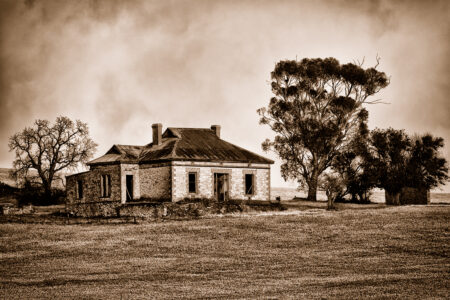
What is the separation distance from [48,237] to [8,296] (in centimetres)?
1295

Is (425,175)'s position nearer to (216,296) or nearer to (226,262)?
(226,262)

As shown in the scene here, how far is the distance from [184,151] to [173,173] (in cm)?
199

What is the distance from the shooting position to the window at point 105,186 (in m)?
39.7

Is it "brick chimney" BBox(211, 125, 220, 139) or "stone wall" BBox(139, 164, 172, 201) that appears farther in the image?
"brick chimney" BBox(211, 125, 220, 139)

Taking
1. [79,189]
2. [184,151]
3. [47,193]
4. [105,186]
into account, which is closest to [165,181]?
[184,151]

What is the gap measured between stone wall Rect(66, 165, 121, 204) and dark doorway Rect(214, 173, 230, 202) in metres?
6.06

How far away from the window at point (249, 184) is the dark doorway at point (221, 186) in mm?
1665

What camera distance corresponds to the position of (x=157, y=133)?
41844 mm

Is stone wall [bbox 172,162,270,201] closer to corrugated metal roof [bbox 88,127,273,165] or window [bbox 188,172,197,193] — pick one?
window [bbox 188,172,197,193]

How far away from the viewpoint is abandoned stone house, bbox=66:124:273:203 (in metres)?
38.8

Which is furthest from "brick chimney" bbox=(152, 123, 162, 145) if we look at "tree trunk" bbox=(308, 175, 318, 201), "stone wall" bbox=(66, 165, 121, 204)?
"tree trunk" bbox=(308, 175, 318, 201)

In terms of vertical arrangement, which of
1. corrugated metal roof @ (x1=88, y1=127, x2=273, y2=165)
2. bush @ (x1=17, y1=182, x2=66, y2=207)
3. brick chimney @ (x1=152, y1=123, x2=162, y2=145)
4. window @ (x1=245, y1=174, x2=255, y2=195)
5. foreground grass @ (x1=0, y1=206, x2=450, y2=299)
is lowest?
foreground grass @ (x1=0, y1=206, x2=450, y2=299)

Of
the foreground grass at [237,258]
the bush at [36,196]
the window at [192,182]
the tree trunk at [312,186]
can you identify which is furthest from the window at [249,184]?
the bush at [36,196]

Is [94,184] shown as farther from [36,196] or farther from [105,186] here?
[36,196]
